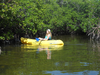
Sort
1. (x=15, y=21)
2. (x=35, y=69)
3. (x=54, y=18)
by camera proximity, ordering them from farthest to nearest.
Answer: (x=54, y=18) → (x=15, y=21) → (x=35, y=69)

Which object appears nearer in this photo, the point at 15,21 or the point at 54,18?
the point at 15,21

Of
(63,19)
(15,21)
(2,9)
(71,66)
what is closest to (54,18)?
(63,19)

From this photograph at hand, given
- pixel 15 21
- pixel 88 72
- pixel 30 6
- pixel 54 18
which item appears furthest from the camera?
pixel 54 18

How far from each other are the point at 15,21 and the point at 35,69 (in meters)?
10.3

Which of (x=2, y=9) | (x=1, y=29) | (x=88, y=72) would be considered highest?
(x=2, y=9)

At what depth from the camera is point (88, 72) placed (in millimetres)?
6336

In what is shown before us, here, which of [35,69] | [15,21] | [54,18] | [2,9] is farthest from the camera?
[54,18]

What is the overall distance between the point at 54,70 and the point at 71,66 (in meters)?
0.83

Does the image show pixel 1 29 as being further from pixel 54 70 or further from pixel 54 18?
pixel 54 18

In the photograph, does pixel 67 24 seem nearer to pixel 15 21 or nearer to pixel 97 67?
pixel 15 21

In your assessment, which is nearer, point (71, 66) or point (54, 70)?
point (54, 70)

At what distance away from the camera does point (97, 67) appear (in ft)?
23.0

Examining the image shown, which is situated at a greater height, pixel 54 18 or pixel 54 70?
pixel 54 18

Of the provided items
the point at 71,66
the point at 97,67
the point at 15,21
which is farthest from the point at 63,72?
the point at 15,21
